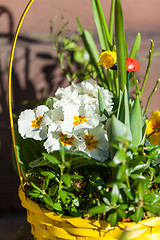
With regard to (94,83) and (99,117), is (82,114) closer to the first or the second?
(99,117)

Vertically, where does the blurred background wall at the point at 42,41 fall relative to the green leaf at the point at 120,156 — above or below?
above

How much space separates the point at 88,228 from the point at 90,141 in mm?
220

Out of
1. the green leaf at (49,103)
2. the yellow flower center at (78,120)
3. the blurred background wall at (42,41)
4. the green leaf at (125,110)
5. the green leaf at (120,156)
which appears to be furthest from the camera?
the blurred background wall at (42,41)

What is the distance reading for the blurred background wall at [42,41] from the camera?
50.2 inches

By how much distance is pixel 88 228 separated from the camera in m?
0.71

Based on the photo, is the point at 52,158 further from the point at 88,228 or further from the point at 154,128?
the point at 154,128

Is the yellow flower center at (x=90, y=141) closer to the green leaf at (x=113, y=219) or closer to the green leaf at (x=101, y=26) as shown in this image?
the green leaf at (x=113, y=219)

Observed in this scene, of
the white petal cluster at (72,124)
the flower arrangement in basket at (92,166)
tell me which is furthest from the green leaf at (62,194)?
the white petal cluster at (72,124)

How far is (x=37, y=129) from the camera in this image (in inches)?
34.3

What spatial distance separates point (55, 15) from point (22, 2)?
0.15 m

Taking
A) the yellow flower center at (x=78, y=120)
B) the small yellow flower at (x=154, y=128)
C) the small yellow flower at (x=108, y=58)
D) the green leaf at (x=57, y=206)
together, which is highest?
the small yellow flower at (x=108, y=58)

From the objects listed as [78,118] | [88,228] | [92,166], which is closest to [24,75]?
[78,118]

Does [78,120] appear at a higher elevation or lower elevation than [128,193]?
higher

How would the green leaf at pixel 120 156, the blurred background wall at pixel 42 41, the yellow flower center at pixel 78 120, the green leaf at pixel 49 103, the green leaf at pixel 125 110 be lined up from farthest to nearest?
the blurred background wall at pixel 42 41
the green leaf at pixel 49 103
the yellow flower center at pixel 78 120
the green leaf at pixel 125 110
the green leaf at pixel 120 156
